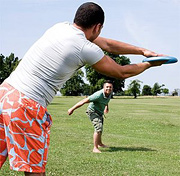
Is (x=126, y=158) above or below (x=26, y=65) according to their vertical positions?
below

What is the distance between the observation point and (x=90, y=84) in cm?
8875

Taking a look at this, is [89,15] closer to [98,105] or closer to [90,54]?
[90,54]

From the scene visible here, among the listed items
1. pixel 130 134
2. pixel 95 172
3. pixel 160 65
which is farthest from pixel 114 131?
pixel 160 65

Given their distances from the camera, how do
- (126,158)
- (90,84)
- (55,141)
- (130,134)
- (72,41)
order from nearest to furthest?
(72,41), (126,158), (55,141), (130,134), (90,84)

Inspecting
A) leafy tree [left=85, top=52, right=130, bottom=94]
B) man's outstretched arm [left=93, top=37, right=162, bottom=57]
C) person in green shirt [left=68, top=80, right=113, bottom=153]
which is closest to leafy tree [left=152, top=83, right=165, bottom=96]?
leafy tree [left=85, top=52, right=130, bottom=94]

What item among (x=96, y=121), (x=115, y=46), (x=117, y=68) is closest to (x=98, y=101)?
(x=96, y=121)

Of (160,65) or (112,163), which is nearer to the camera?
(160,65)

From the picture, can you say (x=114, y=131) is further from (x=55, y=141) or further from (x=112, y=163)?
(x=112, y=163)

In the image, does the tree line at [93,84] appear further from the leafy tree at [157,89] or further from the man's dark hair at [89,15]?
the man's dark hair at [89,15]

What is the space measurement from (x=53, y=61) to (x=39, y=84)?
25cm

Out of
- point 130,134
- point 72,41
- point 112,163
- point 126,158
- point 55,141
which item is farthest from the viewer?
point 130,134

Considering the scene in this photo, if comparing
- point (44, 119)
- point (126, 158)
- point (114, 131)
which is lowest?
point (114, 131)

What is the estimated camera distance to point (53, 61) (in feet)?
12.4

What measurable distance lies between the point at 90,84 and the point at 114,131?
243 feet
